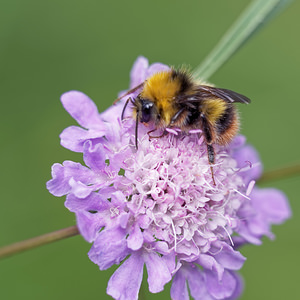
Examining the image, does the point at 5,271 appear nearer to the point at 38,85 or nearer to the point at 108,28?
the point at 38,85

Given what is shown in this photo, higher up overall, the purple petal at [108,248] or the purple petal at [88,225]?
the purple petal at [88,225]

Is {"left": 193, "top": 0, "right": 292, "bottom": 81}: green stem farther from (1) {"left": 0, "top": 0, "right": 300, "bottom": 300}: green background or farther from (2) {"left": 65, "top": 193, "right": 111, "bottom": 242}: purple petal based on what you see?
(1) {"left": 0, "top": 0, "right": 300, "bottom": 300}: green background

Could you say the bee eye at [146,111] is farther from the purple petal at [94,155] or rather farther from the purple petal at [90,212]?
Answer: the purple petal at [90,212]

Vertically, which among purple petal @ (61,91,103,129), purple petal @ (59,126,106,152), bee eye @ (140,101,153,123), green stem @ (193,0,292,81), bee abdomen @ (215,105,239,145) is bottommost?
purple petal @ (59,126,106,152)

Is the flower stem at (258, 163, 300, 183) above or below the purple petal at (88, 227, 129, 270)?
above

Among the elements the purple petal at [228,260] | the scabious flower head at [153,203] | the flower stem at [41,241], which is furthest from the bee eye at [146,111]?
the purple petal at [228,260]

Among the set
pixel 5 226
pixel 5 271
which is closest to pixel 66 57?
pixel 5 226

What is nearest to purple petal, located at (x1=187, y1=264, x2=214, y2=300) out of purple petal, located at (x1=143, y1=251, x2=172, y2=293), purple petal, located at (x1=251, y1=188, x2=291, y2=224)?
purple petal, located at (x1=143, y1=251, x2=172, y2=293)
